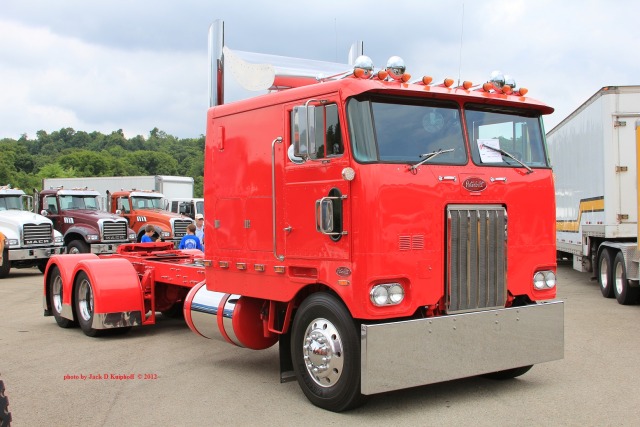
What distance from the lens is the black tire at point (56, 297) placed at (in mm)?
10969

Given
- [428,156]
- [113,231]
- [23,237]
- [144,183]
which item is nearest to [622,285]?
[428,156]

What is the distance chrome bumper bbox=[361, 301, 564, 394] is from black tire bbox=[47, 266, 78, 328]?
675 centimetres

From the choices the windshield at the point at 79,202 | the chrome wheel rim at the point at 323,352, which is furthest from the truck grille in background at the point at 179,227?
the chrome wheel rim at the point at 323,352

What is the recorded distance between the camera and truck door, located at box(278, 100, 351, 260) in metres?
5.98

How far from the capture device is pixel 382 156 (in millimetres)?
5949

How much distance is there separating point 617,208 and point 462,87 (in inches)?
324

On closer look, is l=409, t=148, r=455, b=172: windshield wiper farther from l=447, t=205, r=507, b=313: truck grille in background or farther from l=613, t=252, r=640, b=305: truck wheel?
l=613, t=252, r=640, b=305: truck wheel

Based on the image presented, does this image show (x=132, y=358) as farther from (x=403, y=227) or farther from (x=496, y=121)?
(x=496, y=121)

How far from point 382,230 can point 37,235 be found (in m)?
17.6

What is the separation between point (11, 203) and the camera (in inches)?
867

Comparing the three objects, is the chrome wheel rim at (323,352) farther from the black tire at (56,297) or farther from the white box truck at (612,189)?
the white box truck at (612,189)

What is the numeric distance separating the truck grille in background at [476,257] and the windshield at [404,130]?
0.54 m

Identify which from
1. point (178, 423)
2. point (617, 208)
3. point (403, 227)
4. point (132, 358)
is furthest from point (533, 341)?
point (617, 208)

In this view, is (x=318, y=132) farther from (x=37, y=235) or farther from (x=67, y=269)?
(x=37, y=235)
